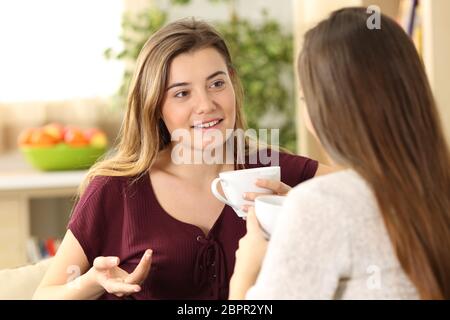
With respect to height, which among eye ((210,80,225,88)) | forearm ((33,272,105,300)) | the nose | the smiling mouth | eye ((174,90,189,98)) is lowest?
forearm ((33,272,105,300))

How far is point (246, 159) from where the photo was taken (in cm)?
193

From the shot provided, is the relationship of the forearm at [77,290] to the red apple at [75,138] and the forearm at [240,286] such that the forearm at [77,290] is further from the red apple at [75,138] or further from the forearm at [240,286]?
the red apple at [75,138]

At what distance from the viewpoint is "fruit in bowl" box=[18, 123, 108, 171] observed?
154 inches

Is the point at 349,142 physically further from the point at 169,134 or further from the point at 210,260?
the point at 169,134

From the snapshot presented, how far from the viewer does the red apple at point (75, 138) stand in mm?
3976

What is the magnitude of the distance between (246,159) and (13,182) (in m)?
2.13

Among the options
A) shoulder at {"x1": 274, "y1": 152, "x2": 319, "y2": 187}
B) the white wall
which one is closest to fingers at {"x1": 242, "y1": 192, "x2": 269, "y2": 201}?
shoulder at {"x1": 274, "y1": 152, "x2": 319, "y2": 187}

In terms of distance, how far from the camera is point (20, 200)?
3.85 meters

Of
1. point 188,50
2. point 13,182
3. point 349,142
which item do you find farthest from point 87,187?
point 13,182

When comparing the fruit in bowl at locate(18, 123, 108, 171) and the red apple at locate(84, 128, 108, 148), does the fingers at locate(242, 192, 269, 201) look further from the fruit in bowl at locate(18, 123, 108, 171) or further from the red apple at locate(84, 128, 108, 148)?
the red apple at locate(84, 128, 108, 148)

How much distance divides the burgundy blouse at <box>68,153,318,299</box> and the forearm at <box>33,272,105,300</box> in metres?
0.10

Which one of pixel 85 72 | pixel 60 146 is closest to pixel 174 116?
pixel 60 146

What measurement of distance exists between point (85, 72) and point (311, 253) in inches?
132

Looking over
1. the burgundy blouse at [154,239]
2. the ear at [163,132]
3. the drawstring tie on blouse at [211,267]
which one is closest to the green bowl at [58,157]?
the ear at [163,132]
